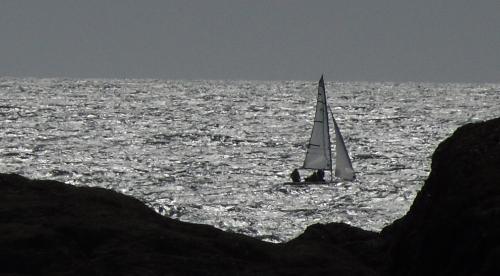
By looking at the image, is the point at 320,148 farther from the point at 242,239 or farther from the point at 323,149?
the point at 242,239

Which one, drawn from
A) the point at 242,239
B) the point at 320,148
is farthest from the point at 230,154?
the point at 242,239

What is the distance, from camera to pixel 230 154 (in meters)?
75.0

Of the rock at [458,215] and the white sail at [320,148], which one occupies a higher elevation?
the rock at [458,215]

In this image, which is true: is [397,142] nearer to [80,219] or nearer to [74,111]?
[74,111]

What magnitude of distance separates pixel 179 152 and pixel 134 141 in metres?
10.8

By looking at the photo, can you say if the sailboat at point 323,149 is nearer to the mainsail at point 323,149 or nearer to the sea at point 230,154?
the mainsail at point 323,149

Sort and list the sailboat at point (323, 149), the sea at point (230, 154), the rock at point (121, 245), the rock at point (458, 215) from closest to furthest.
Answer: the rock at point (458, 215), the rock at point (121, 245), the sea at point (230, 154), the sailboat at point (323, 149)

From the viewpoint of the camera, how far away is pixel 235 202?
46156 mm

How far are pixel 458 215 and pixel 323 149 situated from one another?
1842 inches

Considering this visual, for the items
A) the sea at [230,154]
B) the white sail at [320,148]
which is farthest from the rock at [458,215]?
the white sail at [320,148]

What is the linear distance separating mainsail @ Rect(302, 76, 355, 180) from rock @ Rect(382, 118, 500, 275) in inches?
1678

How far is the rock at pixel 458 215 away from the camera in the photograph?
33.4 ft

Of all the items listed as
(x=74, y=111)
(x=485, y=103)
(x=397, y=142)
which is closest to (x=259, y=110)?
(x=74, y=111)

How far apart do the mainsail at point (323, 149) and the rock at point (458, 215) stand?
42.6 m
